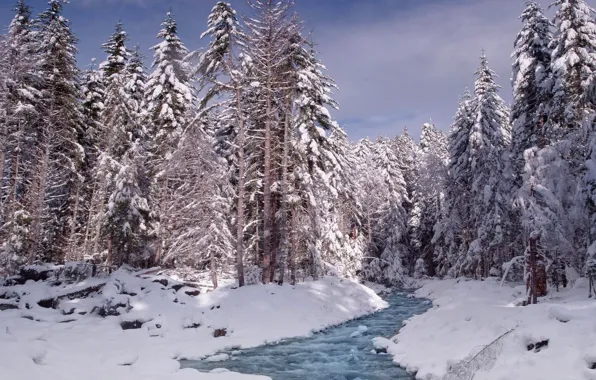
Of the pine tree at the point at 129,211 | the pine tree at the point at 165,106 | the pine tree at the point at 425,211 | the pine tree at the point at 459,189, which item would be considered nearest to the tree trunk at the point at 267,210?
the pine tree at the point at 165,106

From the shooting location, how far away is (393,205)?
45062mm

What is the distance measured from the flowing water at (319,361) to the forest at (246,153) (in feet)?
20.1

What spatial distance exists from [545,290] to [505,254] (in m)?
13.2

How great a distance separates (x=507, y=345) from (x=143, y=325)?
11303mm

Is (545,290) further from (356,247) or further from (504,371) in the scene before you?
(356,247)

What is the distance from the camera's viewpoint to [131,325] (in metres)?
14.3

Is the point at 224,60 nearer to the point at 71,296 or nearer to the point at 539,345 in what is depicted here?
the point at 71,296

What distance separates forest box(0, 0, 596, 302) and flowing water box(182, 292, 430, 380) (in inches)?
241

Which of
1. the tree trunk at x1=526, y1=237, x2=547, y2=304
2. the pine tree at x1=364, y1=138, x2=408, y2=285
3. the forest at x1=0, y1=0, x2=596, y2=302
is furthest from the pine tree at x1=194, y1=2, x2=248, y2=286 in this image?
the pine tree at x1=364, y1=138, x2=408, y2=285

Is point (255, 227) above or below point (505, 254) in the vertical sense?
above

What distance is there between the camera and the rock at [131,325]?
14136 mm

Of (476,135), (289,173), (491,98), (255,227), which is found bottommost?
(255,227)

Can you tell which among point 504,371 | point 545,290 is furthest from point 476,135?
point 504,371

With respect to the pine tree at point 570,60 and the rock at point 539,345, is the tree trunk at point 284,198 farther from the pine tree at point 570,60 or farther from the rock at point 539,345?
the rock at point 539,345
